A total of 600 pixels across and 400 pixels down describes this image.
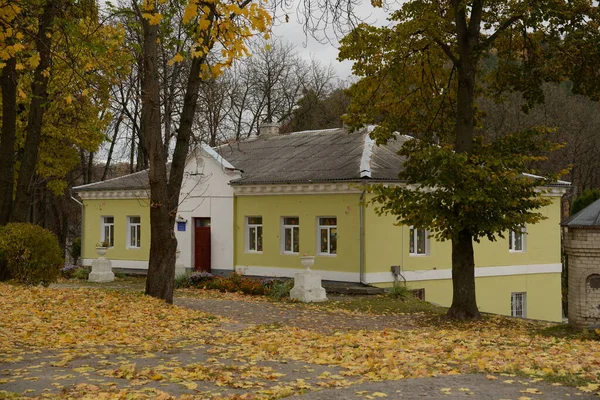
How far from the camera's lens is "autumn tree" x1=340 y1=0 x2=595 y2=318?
17609 millimetres

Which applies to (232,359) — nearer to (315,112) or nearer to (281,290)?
(281,290)

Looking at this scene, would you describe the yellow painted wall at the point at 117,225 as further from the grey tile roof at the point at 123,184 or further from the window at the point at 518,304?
the window at the point at 518,304

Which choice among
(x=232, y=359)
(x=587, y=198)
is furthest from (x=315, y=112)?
(x=232, y=359)

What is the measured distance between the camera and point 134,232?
34.1 m

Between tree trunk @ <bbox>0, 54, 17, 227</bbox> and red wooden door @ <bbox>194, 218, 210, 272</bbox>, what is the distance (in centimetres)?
1054

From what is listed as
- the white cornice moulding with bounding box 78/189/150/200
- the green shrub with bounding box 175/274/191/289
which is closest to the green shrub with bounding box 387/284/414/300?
the green shrub with bounding box 175/274/191/289

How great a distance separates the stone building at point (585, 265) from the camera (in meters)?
16.6

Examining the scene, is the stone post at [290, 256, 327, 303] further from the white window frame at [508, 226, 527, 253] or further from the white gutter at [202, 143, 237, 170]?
the white window frame at [508, 226, 527, 253]

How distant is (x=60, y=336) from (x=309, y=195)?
52.2 feet

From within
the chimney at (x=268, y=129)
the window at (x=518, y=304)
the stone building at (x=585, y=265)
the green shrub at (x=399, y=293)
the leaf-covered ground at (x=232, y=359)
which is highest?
the chimney at (x=268, y=129)

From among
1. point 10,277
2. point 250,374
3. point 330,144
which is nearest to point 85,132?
point 330,144

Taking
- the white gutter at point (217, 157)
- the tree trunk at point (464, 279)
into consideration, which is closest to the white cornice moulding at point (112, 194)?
the white gutter at point (217, 157)

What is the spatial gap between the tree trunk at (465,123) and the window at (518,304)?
11059 mm

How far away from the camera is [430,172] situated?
18.7 meters
